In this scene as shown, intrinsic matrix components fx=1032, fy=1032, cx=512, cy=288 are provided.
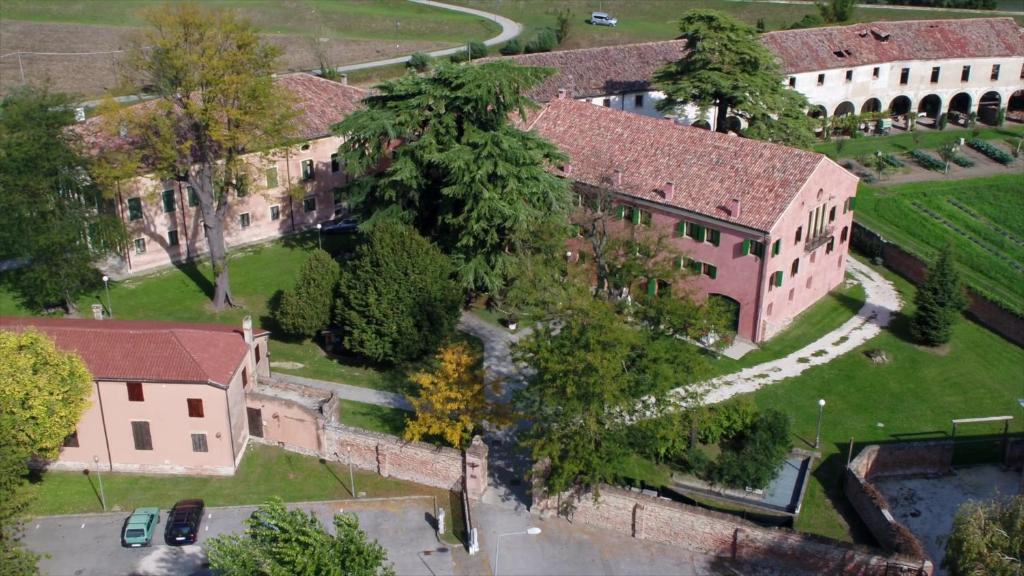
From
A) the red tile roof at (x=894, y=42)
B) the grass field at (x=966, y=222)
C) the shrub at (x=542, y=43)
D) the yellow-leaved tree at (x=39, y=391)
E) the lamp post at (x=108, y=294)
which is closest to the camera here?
the yellow-leaved tree at (x=39, y=391)

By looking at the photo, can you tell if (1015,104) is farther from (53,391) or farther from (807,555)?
(53,391)

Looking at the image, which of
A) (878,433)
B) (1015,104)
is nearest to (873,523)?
(878,433)

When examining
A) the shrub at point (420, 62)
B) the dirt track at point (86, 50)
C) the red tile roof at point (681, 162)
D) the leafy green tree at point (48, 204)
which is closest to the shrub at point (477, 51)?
the shrub at point (420, 62)

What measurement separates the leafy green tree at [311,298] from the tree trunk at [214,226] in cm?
616

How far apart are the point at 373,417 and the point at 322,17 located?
81.9 m

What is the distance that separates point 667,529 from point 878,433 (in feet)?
44.1

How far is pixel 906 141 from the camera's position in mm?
86125

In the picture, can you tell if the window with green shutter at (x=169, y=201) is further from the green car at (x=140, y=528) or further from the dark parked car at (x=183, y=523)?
the green car at (x=140, y=528)

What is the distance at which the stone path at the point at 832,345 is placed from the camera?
172ft

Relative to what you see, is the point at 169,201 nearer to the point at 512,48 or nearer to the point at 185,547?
the point at 185,547

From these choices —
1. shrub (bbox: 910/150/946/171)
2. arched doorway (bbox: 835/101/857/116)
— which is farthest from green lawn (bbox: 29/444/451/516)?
arched doorway (bbox: 835/101/857/116)

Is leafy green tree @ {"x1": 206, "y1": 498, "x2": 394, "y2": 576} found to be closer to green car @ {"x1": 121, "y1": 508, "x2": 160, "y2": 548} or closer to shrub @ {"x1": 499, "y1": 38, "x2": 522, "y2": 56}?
green car @ {"x1": 121, "y1": 508, "x2": 160, "y2": 548}

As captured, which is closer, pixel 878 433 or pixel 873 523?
pixel 873 523

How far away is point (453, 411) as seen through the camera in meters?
Result: 45.4
